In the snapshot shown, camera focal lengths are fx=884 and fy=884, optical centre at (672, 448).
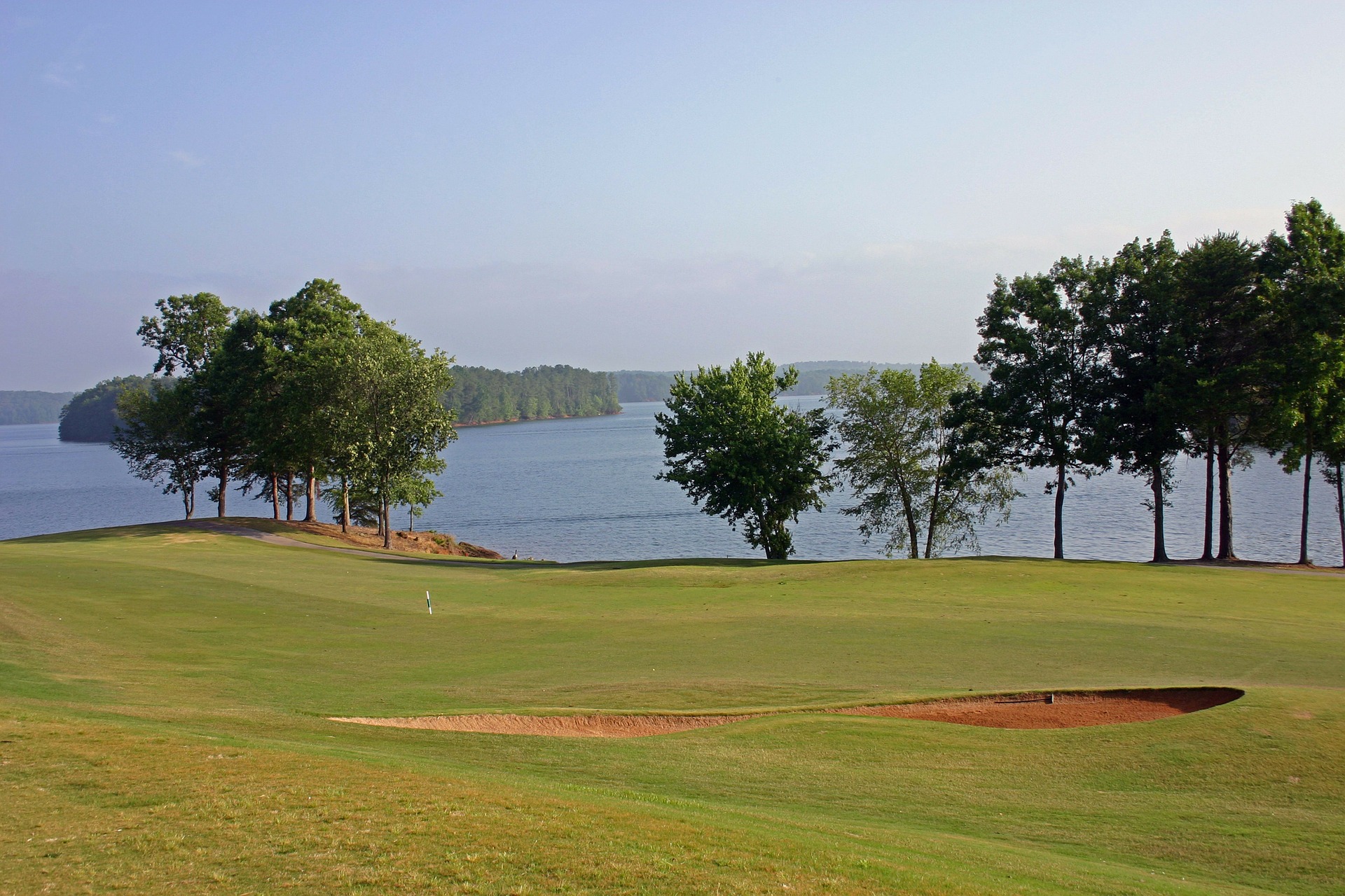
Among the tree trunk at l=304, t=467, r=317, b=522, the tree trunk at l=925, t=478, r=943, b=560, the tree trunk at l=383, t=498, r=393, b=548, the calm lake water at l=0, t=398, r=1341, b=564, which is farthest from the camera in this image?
the tree trunk at l=304, t=467, r=317, b=522

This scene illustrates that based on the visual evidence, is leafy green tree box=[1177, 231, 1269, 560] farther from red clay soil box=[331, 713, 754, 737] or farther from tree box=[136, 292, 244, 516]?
tree box=[136, 292, 244, 516]

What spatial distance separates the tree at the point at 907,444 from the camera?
55.0 meters

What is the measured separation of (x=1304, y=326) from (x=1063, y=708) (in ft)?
116

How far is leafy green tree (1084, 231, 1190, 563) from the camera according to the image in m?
44.9

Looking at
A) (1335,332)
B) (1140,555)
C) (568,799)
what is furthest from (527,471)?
(568,799)

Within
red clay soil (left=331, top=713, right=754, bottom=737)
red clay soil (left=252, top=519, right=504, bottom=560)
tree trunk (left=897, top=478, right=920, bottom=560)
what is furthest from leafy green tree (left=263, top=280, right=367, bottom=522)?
red clay soil (left=331, top=713, right=754, bottom=737)

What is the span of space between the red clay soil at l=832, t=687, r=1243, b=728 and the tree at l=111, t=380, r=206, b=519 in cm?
6036

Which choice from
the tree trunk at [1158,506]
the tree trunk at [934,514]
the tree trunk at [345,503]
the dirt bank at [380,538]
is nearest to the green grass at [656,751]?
the tree trunk at [1158,506]

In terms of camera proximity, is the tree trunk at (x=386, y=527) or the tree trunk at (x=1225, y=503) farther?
the tree trunk at (x=386, y=527)

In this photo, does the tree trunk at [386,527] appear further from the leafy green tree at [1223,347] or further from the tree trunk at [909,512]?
the leafy green tree at [1223,347]

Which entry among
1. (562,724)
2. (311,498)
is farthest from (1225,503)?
(311,498)

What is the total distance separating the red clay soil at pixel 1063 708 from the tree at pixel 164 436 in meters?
60.4

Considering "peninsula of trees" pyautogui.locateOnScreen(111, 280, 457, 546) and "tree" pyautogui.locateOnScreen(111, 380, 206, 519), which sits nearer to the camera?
"peninsula of trees" pyautogui.locateOnScreen(111, 280, 457, 546)

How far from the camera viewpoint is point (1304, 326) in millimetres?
41656
